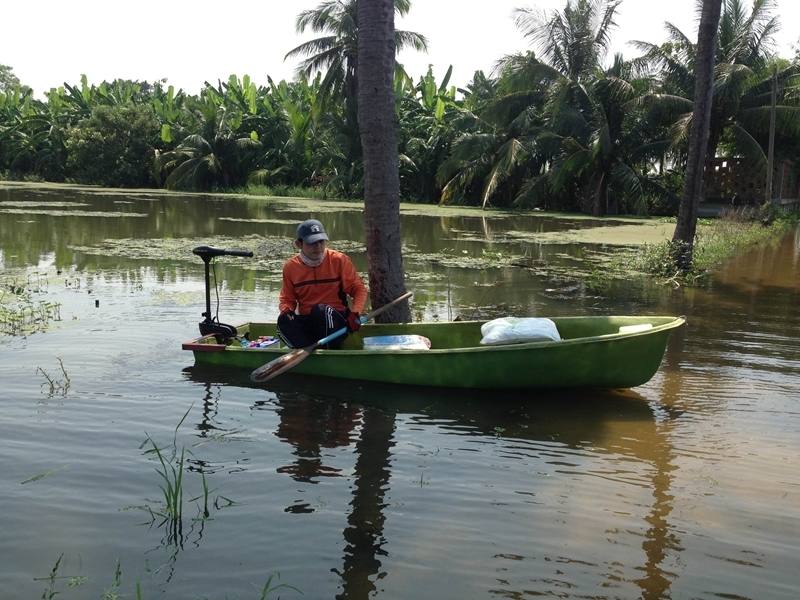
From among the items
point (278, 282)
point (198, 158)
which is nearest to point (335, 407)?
point (278, 282)

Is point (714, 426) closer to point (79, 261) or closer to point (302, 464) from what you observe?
point (302, 464)

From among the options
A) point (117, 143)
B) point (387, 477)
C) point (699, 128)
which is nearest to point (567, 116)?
point (699, 128)

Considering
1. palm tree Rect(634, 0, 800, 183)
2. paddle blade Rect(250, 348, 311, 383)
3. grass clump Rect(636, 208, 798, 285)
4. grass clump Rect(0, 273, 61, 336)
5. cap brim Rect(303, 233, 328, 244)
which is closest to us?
paddle blade Rect(250, 348, 311, 383)

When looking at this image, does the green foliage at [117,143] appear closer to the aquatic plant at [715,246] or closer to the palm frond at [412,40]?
the palm frond at [412,40]

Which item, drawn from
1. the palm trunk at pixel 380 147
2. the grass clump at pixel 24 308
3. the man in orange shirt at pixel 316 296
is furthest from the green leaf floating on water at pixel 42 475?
the grass clump at pixel 24 308

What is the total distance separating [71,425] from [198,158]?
117 feet

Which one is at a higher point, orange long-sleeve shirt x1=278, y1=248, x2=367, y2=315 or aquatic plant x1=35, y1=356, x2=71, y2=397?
orange long-sleeve shirt x1=278, y1=248, x2=367, y2=315

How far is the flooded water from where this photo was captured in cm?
347

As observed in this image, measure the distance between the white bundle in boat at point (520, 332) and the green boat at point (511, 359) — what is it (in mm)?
160

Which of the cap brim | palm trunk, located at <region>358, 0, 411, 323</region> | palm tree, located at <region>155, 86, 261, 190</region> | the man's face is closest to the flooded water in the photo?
the man's face

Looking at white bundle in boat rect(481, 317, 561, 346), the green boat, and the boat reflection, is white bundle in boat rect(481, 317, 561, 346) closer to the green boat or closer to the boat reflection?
the green boat

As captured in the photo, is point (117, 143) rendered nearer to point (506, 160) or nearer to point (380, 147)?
point (506, 160)

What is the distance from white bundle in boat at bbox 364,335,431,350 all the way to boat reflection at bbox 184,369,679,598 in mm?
429

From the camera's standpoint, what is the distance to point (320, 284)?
6844 millimetres
